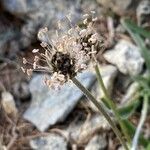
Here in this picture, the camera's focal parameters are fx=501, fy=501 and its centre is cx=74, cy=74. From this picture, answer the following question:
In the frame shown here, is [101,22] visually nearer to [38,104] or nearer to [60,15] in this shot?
[60,15]

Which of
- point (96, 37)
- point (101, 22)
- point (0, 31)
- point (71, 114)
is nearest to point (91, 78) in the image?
point (71, 114)

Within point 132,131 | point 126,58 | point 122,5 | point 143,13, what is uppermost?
point 122,5

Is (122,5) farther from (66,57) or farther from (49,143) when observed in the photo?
(66,57)

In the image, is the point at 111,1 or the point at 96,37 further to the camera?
the point at 111,1

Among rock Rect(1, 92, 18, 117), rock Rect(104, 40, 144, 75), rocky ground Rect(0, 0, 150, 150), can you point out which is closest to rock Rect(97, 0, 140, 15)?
rocky ground Rect(0, 0, 150, 150)

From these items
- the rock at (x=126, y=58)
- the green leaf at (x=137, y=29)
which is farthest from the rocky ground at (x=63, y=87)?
the green leaf at (x=137, y=29)

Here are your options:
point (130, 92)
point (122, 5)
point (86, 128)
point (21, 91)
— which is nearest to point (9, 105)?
point (21, 91)
